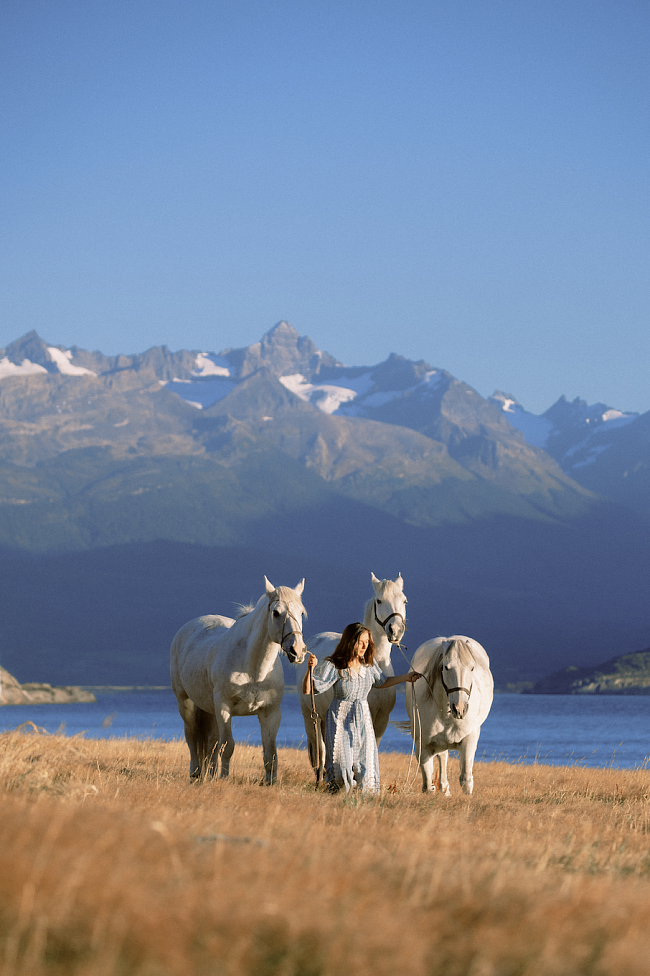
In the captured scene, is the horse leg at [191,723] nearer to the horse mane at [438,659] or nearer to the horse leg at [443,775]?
the horse leg at [443,775]

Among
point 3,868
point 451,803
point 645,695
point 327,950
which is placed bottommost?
point 645,695

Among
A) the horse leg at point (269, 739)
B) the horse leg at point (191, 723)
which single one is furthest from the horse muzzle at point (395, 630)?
the horse leg at point (191, 723)

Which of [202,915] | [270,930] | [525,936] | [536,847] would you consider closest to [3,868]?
[202,915]

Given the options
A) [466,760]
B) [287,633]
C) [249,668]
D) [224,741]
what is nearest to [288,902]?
[287,633]

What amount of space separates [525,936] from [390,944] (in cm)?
67

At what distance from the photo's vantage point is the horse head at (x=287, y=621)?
1007cm

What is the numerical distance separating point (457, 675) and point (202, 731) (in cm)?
434

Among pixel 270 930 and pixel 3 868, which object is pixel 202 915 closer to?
pixel 270 930

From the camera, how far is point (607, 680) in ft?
564

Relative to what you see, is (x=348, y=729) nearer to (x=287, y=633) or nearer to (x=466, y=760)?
(x=287, y=633)

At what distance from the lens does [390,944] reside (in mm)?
3736

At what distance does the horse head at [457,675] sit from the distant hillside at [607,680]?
162m

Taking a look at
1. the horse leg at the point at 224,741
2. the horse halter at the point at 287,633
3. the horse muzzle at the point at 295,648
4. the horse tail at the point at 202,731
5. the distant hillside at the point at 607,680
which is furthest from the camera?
the distant hillside at the point at 607,680

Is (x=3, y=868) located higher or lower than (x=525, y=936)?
higher
